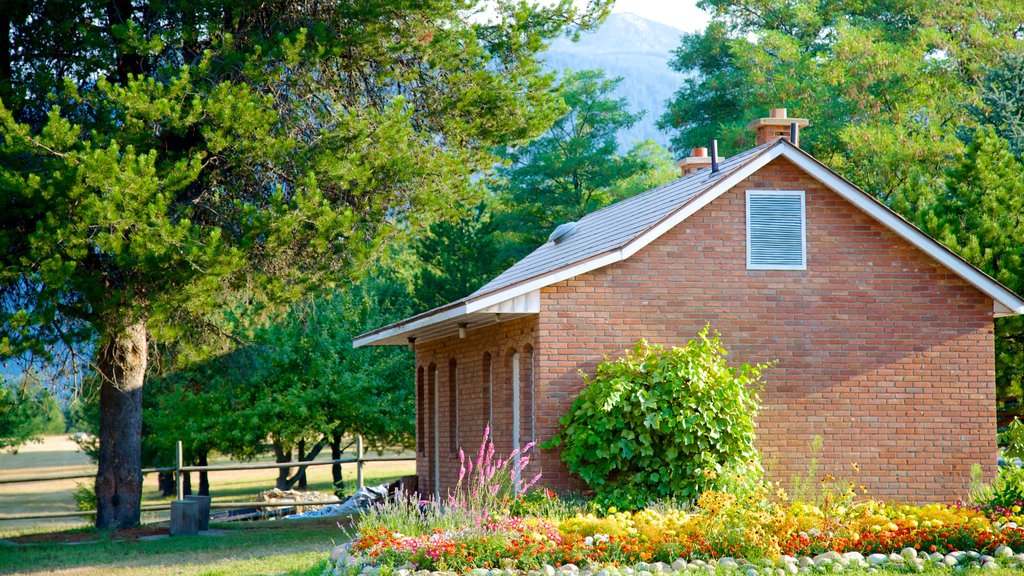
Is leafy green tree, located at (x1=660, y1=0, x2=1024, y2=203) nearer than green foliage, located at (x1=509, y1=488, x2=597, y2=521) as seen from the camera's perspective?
No

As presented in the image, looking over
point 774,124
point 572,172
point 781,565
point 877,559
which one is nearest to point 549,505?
point 781,565

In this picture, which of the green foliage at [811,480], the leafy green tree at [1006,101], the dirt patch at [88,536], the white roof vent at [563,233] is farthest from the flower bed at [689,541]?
the leafy green tree at [1006,101]

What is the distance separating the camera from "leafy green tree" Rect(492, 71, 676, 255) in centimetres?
4078

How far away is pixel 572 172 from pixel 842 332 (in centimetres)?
2704

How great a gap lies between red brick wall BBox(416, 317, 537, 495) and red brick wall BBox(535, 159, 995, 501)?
1.87 m

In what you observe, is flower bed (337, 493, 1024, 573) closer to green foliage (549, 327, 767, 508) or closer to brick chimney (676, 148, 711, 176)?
green foliage (549, 327, 767, 508)

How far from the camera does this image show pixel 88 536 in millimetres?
19219

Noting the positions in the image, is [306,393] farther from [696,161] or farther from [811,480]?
[811,480]

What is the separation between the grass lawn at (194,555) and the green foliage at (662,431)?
11.8ft

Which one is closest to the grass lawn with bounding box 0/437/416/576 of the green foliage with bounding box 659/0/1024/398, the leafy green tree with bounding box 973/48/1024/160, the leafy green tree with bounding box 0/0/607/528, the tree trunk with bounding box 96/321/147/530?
the tree trunk with bounding box 96/321/147/530

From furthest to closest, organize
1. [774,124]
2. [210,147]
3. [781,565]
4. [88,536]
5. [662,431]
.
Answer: [88,536] → [774,124] → [210,147] → [662,431] → [781,565]

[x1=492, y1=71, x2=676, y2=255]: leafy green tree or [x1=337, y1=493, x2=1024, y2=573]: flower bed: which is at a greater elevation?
[x1=492, y1=71, x2=676, y2=255]: leafy green tree

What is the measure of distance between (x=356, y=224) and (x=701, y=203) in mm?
5962

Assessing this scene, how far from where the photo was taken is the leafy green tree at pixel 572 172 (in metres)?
40.8
